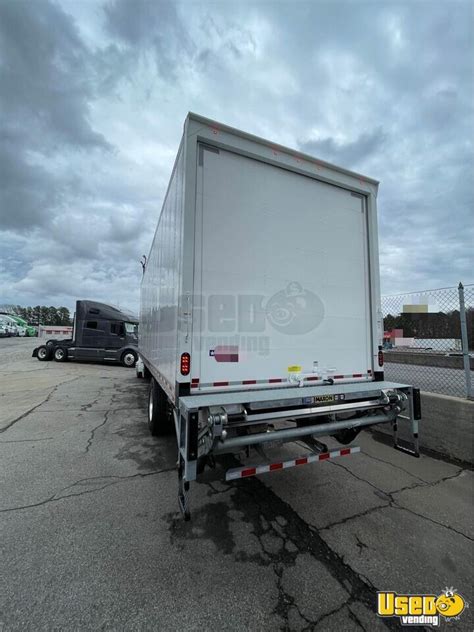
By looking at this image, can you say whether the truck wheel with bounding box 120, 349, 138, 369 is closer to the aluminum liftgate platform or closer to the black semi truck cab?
the black semi truck cab

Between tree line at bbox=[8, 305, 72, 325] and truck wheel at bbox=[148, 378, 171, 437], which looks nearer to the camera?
truck wheel at bbox=[148, 378, 171, 437]

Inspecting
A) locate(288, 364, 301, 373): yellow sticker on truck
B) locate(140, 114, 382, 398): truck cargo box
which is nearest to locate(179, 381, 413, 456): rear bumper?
Answer: locate(288, 364, 301, 373): yellow sticker on truck

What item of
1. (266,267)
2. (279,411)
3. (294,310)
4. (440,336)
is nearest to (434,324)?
(440,336)

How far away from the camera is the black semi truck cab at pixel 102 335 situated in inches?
688

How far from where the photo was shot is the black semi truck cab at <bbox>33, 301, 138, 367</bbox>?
57.4 feet

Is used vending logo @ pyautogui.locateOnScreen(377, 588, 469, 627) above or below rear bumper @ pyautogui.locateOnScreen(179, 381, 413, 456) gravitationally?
below

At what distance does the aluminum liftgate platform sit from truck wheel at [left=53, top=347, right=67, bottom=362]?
1864cm

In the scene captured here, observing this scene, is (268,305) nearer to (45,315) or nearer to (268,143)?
(268,143)

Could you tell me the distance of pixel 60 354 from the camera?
61.4 ft

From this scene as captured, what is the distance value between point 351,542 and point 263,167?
12.4ft

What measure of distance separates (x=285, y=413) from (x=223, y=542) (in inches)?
48.7

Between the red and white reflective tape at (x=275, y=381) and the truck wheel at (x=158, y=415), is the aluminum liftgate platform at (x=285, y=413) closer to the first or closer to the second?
the red and white reflective tape at (x=275, y=381)

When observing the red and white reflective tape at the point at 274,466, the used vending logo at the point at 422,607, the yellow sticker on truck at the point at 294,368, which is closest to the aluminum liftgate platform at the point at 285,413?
the red and white reflective tape at the point at 274,466

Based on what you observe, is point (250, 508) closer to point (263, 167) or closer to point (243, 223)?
point (243, 223)
